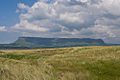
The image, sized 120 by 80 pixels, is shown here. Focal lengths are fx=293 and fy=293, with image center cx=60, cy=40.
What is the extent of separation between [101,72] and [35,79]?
559 inches

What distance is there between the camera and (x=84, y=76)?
87.5 ft

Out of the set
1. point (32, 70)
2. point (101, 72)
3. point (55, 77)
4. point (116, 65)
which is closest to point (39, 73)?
point (32, 70)

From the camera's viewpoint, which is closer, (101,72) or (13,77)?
(13,77)

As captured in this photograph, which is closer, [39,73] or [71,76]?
[39,73]

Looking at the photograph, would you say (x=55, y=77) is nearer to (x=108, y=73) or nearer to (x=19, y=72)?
(x=19, y=72)

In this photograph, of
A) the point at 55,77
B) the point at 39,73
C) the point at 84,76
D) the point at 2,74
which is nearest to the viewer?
the point at 2,74

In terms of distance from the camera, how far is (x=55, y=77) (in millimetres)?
23922

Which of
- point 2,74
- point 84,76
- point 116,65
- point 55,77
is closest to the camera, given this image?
point 2,74

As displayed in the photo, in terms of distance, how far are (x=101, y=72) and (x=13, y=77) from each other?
49.8ft

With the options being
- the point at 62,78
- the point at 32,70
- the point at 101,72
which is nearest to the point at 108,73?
the point at 101,72

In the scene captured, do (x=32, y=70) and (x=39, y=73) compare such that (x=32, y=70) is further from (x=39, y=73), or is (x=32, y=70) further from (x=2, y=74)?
(x=2, y=74)

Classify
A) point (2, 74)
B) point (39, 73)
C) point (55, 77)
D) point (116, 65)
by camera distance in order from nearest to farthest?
point (2, 74)
point (39, 73)
point (55, 77)
point (116, 65)

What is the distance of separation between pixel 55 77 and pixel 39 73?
2369mm

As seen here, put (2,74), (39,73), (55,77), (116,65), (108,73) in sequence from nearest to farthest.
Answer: (2,74) → (39,73) → (55,77) → (108,73) → (116,65)
